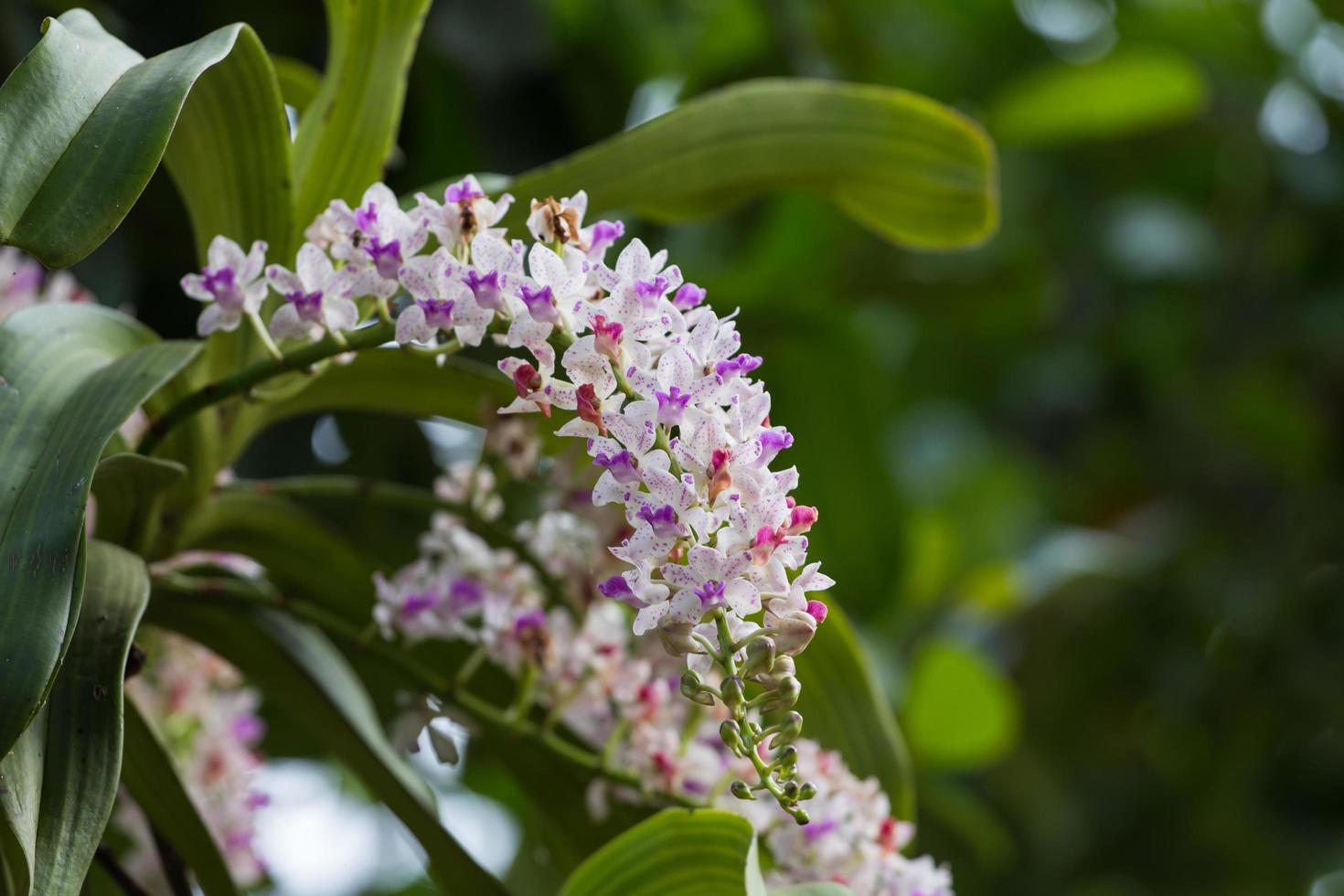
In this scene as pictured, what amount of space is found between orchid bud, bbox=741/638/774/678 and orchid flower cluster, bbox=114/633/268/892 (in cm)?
40

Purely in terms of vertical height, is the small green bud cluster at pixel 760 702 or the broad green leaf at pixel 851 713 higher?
the small green bud cluster at pixel 760 702

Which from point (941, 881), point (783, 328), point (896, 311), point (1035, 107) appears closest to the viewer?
point (941, 881)

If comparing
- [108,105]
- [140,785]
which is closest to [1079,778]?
[140,785]

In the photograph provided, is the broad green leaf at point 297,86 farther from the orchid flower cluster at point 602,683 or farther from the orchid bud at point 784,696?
the orchid bud at point 784,696

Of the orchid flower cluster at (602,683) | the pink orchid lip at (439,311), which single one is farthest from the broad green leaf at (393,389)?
the pink orchid lip at (439,311)

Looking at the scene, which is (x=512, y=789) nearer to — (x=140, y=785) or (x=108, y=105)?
(x=140, y=785)

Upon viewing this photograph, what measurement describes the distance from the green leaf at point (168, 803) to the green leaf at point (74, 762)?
0.28 ft

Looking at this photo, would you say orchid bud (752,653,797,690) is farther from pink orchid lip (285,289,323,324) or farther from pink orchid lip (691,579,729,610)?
pink orchid lip (285,289,323,324)

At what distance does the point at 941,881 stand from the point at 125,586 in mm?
314

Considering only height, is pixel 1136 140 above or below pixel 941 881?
below

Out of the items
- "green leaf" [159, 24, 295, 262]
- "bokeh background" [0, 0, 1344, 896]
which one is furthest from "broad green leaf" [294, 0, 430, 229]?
"bokeh background" [0, 0, 1344, 896]

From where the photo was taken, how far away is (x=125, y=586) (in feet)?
1.46

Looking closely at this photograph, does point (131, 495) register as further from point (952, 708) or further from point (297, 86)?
point (952, 708)

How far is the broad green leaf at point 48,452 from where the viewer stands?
0.35 meters
